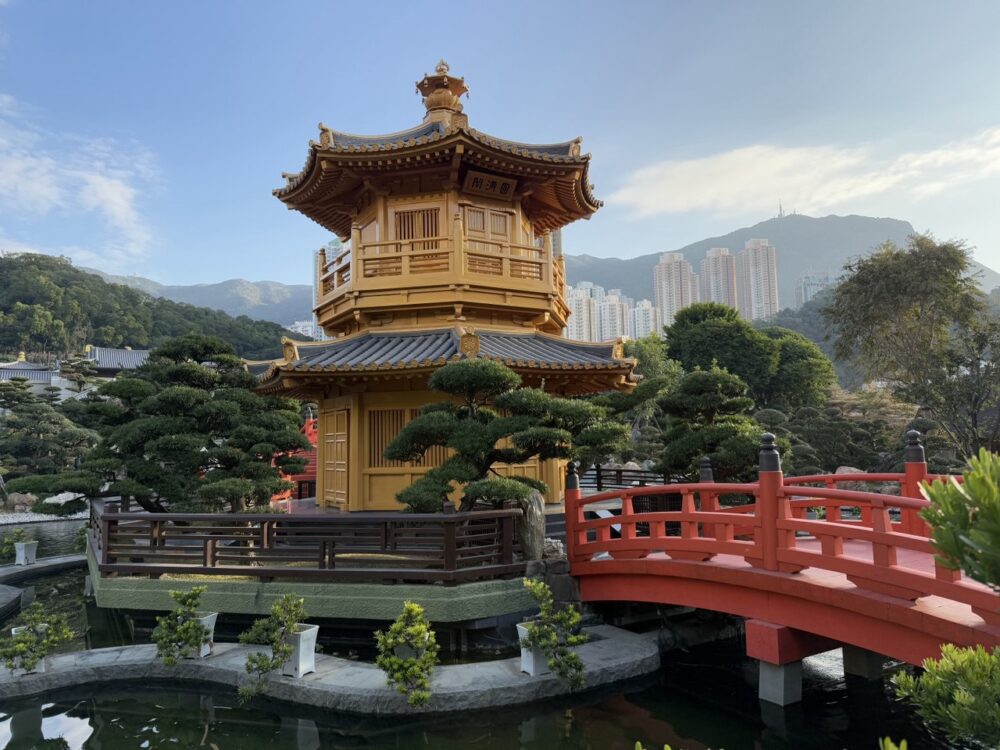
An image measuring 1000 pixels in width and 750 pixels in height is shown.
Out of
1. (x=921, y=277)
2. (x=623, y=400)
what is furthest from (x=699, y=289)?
(x=623, y=400)

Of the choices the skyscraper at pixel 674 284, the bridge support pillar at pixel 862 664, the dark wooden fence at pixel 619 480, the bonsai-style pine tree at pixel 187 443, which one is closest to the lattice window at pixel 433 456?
the bonsai-style pine tree at pixel 187 443

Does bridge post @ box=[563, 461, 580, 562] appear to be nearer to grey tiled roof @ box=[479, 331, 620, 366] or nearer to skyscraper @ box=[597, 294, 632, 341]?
grey tiled roof @ box=[479, 331, 620, 366]

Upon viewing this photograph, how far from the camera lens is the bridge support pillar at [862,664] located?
7.46 m

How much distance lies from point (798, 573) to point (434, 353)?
264 inches

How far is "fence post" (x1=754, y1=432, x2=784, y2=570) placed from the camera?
6586mm

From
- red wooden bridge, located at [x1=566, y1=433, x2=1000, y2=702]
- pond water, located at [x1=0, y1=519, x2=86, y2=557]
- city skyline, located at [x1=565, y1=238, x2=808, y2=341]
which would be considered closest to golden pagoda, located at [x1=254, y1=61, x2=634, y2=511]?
red wooden bridge, located at [x1=566, y1=433, x2=1000, y2=702]

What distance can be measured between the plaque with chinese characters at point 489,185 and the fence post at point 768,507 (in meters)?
8.01

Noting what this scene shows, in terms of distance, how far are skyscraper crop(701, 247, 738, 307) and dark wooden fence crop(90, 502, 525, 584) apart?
500 ft

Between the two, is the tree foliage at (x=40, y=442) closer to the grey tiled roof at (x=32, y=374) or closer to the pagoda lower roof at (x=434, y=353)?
the grey tiled roof at (x=32, y=374)

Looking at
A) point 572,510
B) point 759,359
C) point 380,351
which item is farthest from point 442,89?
point 759,359

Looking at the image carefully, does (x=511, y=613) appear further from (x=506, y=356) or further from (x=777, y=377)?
(x=777, y=377)

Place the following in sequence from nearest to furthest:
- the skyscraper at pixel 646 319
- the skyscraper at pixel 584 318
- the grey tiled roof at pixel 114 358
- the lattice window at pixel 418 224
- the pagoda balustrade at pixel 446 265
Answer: the pagoda balustrade at pixel 446 265, the lattice window at pixel 418 224, the grey tiled roof at pixel 114 358, the skyscraper at pixel 584 318, the skyscraper at pixel 646 319

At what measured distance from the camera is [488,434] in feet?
27.0

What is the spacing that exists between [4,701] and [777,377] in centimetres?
5025
